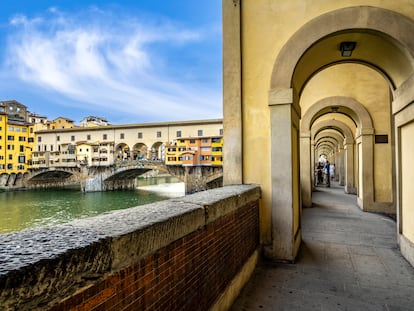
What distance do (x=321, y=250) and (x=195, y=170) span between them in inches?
1197

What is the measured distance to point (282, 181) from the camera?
3.91 m

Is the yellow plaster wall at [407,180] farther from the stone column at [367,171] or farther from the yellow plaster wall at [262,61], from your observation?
the stone column at [367,171]

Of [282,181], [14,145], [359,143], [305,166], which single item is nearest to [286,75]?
[282,181]

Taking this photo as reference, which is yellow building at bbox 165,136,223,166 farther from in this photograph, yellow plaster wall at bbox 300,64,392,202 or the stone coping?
the stone coping

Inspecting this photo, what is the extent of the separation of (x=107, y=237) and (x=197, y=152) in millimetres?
35033

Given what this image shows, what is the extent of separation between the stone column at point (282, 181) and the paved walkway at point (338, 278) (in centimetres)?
25

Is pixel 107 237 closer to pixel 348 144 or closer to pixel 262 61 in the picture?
pixel 262 61

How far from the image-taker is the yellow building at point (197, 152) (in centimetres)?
3575

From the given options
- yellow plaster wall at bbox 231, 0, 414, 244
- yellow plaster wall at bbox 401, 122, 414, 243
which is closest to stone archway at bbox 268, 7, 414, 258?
yellow plaster wall at bbox 231, 0, 414, 244

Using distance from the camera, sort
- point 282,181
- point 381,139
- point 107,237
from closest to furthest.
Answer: point 107,237
point 282,181
point 381,139

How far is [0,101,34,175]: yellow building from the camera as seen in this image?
1718 inches

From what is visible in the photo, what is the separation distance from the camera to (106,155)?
43219mm

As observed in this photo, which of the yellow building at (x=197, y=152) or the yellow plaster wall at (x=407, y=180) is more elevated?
the yellow building at (x=197, y=152)

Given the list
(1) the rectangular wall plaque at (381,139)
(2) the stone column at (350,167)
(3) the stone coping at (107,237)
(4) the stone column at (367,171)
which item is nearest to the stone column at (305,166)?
(4) the stone column at (367,171)
